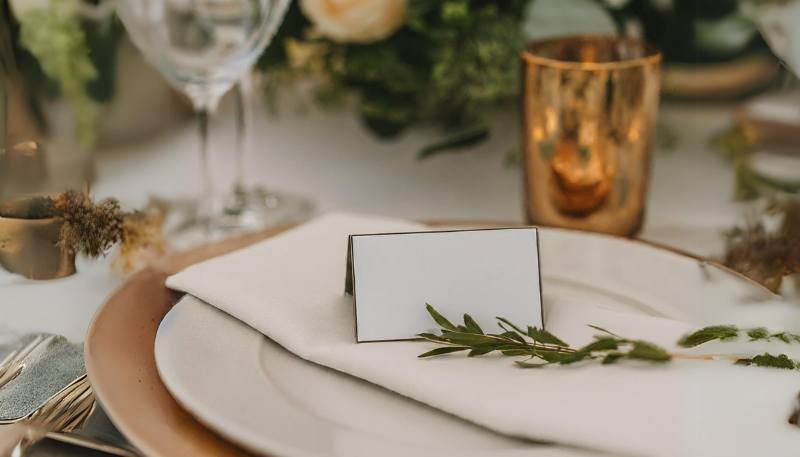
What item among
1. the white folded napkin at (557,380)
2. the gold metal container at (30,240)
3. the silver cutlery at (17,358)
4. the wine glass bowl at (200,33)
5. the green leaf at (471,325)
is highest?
the wine glass bowl at (200,33)

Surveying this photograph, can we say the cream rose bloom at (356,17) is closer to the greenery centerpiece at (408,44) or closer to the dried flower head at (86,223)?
the greenery centerpiece at (408,44)

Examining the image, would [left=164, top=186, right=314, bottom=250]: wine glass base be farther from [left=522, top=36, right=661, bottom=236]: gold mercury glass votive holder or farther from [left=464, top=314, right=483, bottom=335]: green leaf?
[left=464, top=314, right=483, bottom=335]: green leaf

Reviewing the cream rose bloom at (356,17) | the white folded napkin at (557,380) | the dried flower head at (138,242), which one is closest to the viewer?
the white folded napkin at (557,380)

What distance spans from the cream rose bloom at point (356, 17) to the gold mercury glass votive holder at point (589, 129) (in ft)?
0.45

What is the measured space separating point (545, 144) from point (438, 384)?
0.29 m

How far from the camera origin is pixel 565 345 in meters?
0.35

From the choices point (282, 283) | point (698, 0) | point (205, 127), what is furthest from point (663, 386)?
point (698, 0)

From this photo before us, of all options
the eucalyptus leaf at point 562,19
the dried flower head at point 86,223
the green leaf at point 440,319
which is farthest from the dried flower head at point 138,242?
the eucalyptus leaf at point 562,19

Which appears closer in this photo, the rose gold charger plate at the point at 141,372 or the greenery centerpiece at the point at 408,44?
the rose gold charger plate at the point at 141,372

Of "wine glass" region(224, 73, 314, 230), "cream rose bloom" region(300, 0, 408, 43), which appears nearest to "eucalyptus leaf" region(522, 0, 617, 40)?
"cream rose bloom" region(300, 0, 408, 43)

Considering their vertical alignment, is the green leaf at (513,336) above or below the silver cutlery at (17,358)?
above

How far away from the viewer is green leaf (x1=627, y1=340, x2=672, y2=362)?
34 cm

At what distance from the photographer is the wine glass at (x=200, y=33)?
59 cm

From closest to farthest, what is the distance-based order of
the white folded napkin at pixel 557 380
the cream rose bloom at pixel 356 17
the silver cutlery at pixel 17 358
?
the white folded napkin at pixel 557 380 → the silver cutlery at pixel 17 358 → the cream rose bloom at pixel 356 17
